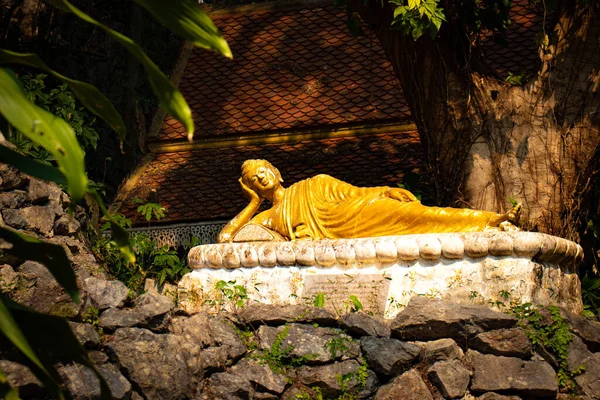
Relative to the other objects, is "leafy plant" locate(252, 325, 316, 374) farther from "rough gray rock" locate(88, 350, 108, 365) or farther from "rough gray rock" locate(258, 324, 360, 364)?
"rough gray rock" locate(88, 350, 108, 365)

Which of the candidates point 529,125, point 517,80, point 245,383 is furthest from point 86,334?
point 517,80

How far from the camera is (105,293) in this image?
7418 mm

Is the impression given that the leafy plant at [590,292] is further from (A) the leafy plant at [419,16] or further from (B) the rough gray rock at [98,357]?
(B) the rough gray rock at [98,357]

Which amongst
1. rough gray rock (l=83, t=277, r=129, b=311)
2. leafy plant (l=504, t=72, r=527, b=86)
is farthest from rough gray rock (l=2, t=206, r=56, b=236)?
leafy plant (l=504, t=72, r=527, b=86)

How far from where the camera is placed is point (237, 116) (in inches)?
544

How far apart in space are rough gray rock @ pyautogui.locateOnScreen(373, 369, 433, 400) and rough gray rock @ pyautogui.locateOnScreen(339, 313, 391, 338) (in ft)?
1.45

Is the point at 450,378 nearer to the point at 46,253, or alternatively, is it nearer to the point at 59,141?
the point at 46,253

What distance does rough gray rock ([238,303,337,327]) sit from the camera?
26.5 ft

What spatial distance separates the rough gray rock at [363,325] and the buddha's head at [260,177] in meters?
1.82

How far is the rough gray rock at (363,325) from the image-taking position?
795 cm

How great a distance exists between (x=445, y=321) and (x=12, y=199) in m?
3.64

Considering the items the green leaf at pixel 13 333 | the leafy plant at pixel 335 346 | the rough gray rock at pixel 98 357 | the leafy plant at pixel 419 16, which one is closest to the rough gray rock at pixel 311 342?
the leafy plant at pixel 335 346

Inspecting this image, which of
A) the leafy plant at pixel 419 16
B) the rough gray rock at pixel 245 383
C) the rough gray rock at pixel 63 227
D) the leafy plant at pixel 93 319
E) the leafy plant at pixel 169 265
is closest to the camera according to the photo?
the leafy plant at pixel 93 319

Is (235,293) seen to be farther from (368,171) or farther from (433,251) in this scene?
(368,171)
